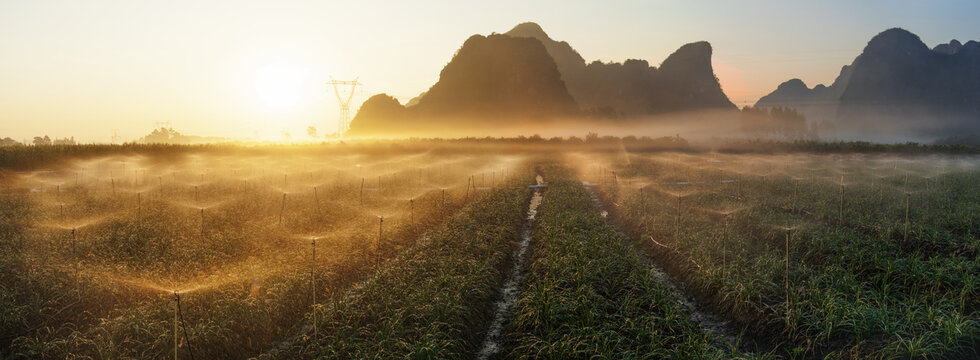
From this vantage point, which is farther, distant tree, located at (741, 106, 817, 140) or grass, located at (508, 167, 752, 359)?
distant tree, located at (741, 106, 817, 140)

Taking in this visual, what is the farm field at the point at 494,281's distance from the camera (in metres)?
7.89

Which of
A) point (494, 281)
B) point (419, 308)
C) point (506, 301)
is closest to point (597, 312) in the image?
point (506, 301)

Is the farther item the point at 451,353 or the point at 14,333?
the point at 14,333

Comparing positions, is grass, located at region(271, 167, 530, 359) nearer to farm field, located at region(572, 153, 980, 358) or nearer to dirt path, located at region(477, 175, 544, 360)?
dirt path, located at region(477, 175, 544, 360)

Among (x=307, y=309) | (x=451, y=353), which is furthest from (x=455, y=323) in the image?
(x=307, y=309)

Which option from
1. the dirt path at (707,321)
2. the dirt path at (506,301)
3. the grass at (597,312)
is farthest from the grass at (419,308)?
the dirt path at (707,321)

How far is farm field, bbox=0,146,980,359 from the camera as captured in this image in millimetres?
7891

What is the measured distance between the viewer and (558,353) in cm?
770

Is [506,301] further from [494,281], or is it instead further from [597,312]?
[597,312]

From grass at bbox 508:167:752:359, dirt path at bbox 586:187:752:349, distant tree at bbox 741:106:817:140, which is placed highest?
distant tree at bbox 741:106:817:140

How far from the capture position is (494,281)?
38.1 feet

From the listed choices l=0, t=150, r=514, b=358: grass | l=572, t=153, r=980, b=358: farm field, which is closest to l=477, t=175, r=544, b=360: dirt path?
l=0, t=150, r=514, b=358: grass

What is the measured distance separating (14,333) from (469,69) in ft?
643

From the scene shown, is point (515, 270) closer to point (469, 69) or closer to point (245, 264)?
point (245, 264)
